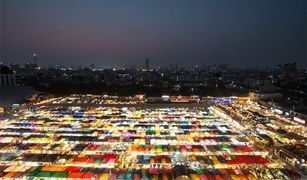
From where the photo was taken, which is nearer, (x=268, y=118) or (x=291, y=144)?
(x=291, y=144)

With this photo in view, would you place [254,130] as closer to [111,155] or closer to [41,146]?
[111,155]

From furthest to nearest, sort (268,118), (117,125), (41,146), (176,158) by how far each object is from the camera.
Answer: (268,118) → (117,125) → (41,146) → (176,158)

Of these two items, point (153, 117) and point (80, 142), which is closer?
point (80, 142)

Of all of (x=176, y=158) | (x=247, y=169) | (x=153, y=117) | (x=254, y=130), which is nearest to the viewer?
(x=247, y=169)

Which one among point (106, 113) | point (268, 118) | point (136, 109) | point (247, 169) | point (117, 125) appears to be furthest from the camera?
point (136, 109)

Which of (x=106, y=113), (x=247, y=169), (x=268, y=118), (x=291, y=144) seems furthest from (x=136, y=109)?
(x=247, y=169)

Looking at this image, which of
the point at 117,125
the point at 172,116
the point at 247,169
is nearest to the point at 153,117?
the point at 172,116

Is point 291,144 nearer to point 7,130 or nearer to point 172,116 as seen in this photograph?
point 172,116

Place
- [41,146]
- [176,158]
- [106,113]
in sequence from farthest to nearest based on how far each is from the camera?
1. [106,113]
2. [41,146]
3. [176,158]
